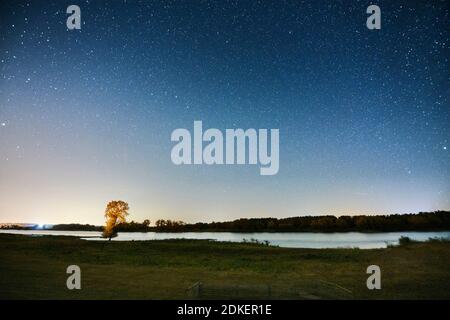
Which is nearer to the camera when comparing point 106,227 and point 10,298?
point 10,298

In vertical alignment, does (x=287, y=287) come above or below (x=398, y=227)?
above

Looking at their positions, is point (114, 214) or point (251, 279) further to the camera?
point (114, 214)

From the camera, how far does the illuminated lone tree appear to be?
66806mm

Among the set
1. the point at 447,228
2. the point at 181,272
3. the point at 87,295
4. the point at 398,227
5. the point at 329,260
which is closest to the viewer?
the point at 87,295

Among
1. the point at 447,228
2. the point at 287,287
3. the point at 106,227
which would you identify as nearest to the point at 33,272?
the point at 287,287

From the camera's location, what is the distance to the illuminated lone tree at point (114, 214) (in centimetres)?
6681

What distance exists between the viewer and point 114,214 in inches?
2680

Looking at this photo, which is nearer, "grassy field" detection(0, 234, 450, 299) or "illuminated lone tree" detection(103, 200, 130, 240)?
"grassy field" detection(0, 234, 450, 299)

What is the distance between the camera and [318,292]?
1458cm

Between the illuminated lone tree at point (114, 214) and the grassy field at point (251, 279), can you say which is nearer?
the grassy field at point (251, 279)
